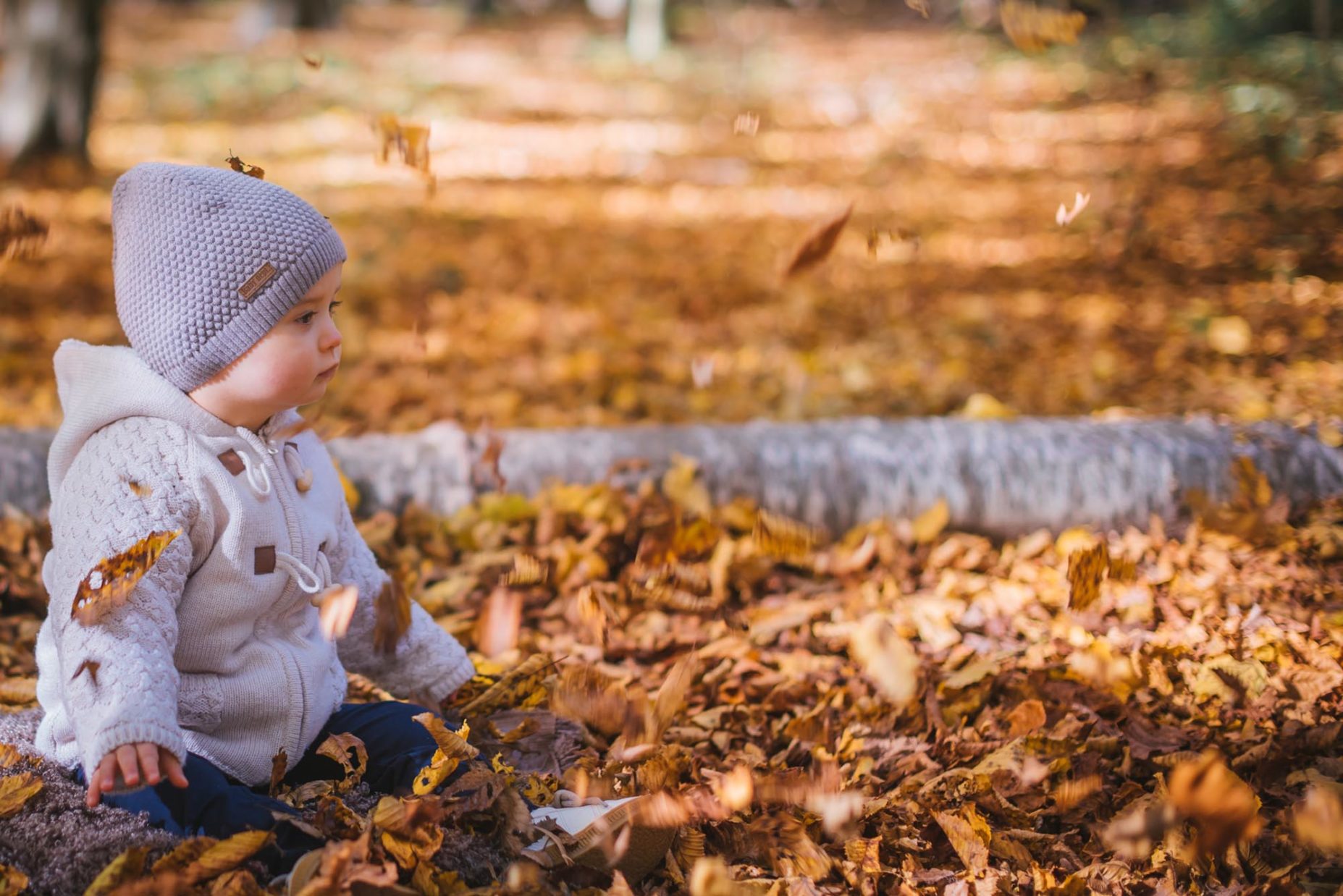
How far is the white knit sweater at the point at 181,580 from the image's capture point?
173 cm

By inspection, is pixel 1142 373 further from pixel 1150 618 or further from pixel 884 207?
pixel 884 207

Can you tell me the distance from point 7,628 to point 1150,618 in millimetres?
3069

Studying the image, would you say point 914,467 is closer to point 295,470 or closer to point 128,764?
point 295,470

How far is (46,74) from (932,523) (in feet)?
26.1

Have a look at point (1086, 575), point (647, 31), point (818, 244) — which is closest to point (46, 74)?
point (818, 244)

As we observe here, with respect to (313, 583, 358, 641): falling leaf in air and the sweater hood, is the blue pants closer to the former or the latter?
(313, 583, 358, 641): falling leaf in air

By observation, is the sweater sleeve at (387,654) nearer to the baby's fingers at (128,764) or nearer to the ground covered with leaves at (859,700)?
the ground covered with leaves at (859,700)

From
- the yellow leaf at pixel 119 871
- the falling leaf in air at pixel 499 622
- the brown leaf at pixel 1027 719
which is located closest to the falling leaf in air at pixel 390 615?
the falling leaf in air at pixel 499 622

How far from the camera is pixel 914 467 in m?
3.40

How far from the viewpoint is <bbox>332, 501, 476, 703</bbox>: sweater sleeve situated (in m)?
2.30

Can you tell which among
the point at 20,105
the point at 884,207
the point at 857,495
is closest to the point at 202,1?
the point at 20,105

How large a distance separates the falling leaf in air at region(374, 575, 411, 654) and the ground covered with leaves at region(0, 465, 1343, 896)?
0.82ft

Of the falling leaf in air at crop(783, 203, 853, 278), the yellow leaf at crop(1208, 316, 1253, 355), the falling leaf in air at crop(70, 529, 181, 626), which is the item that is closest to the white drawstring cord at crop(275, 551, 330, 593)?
the falling leaf in air at crop(70, 529, 181, 626)

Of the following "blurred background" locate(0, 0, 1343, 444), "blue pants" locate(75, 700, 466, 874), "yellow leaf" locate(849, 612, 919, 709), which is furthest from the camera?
"blurred background" locate(0, 0, 1343, 444)
